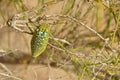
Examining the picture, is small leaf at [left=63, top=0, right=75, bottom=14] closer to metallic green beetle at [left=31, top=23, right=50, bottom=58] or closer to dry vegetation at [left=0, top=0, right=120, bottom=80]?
dry vegetation at [left=0, top=0, right=120, bottom=80]

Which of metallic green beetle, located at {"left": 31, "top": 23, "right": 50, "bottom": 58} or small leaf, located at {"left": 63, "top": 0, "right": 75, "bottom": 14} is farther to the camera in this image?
small leaf, located at {"left": 63, "top": 0, "right": 75, "bottom": 14}

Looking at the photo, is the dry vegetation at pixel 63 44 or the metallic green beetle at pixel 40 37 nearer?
the metallic green beetle at pixel 40 37

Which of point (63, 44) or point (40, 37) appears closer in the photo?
point (40, 37)

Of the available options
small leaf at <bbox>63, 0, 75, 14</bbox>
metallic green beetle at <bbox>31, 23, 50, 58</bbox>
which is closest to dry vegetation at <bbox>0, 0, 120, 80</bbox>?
small leaf at <bbox>63, 0, 75, 14</bbox>

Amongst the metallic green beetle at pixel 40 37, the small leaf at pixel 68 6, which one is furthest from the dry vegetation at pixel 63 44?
the metallic green beetle at pixel 40 37

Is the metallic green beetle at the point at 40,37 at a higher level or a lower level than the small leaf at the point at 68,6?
lower

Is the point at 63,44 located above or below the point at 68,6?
below

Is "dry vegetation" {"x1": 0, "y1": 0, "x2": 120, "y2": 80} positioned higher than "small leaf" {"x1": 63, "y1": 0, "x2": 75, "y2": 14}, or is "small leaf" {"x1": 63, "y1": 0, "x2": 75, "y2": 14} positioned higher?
"small leaf" {"x1": 63, "y1": 0, "x2": 75, "y2": 14}

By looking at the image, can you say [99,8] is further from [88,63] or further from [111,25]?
[88,63]

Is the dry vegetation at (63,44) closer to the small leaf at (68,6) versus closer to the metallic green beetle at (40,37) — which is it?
the small leaf at (68,6)
